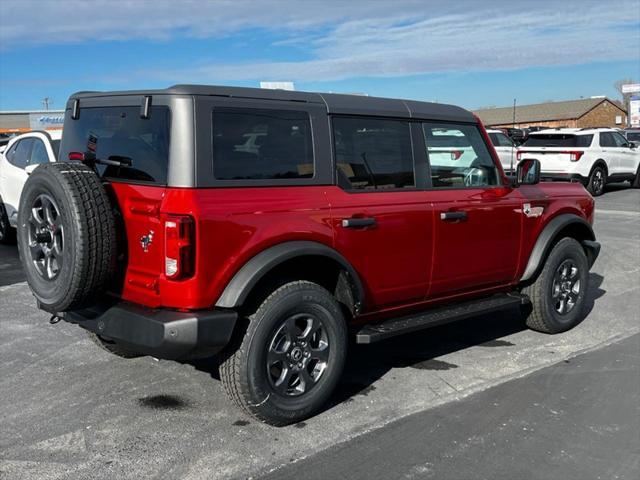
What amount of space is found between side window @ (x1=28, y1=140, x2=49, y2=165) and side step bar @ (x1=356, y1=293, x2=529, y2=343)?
19.1 ft

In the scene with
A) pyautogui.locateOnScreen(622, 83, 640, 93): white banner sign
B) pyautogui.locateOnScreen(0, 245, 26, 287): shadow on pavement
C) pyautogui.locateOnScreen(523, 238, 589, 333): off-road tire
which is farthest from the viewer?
pyautogui.locateOnScreen(622, 83, 640, 93): white banner sign

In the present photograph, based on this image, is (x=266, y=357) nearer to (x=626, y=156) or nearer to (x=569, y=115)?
(x=626, y=156)

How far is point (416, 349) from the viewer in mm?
5336

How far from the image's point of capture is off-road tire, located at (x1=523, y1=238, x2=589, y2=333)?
5543 millimetres

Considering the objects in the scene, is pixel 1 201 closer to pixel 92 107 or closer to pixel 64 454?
pixel 92 107

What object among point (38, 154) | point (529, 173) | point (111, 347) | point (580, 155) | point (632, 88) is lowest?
point (111, 347)

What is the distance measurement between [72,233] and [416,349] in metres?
2.97

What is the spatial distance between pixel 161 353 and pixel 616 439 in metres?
2.61

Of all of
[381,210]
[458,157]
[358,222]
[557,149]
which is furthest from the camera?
[557,149]

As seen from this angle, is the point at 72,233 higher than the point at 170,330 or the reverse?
higher

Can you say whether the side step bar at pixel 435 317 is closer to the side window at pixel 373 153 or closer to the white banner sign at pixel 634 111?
the side window at pixel 373 153

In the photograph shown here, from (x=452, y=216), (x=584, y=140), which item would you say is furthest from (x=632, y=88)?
(x=452, y=216)

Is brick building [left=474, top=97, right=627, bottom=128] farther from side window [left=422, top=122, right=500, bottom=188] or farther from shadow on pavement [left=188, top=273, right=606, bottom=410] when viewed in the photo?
side window [left=422, top=122, right=500, bottom=188]

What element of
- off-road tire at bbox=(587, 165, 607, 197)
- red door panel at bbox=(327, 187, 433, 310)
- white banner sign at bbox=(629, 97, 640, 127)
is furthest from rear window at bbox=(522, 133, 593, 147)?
white banner sign at bbox=(629, 97, 640, 127)
